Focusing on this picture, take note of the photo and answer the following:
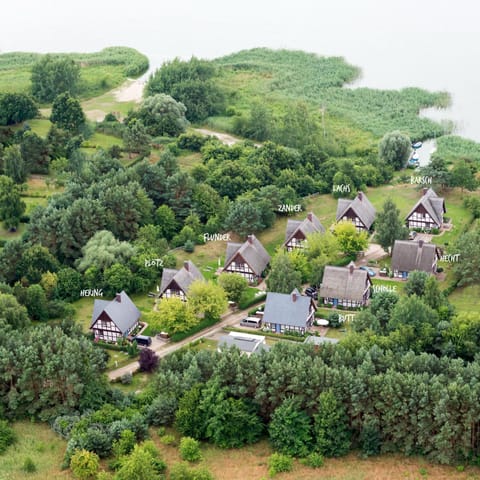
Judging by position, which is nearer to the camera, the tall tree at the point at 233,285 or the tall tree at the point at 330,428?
the tall tree at the point at 330,428

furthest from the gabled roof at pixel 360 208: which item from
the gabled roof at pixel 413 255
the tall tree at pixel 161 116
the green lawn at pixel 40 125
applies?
the green lawn at pixel 40 125

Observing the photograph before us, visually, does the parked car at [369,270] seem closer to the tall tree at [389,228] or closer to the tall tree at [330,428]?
the tall tree at [389,228]

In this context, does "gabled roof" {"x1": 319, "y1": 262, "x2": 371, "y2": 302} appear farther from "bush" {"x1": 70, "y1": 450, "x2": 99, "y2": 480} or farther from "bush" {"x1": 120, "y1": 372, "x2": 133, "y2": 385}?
"bush" {"x1": 70, "y1": 450, "x2": 99, "y2": 480}

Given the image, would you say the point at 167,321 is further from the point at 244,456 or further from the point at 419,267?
the point at 419,267

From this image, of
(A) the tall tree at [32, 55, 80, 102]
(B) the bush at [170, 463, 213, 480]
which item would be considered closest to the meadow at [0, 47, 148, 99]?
(A) the tall tree at [32, 55, 80, 102]

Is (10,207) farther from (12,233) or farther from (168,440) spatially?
(168,440)

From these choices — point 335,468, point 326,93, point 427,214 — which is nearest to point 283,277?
point 427,214
